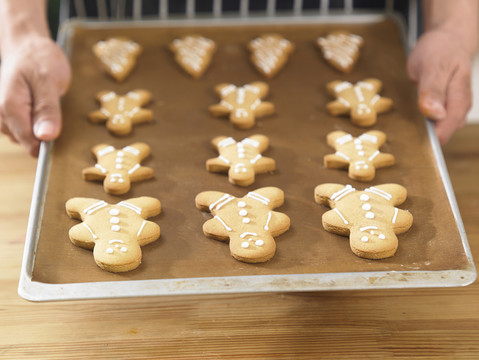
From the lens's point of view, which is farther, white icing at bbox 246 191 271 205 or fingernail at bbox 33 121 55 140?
fingernail at bbox 33 121 55 140

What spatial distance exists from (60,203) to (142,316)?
284 millimetres

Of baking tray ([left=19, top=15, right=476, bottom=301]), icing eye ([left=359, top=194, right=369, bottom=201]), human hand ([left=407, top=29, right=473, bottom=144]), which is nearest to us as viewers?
baking tray ([left=19, top=15, right=476, bottom=301])

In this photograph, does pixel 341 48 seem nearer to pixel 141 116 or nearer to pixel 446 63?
pixel 446 63

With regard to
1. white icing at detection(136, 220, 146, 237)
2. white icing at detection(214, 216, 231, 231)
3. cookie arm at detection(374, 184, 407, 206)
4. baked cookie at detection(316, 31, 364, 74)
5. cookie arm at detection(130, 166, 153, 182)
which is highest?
baked cookie at detection(316, 31, 364, 74)

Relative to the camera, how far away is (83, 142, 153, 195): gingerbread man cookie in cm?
124

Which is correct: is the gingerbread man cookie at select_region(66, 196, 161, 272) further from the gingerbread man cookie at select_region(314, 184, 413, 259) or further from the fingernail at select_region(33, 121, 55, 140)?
the gingerbread man cookie at select_region(314, 184, 413, 259)

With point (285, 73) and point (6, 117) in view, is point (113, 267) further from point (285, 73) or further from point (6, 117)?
point (285, 73)

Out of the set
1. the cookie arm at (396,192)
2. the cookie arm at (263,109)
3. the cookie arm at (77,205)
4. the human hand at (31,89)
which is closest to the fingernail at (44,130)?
the human hand at (31,89)

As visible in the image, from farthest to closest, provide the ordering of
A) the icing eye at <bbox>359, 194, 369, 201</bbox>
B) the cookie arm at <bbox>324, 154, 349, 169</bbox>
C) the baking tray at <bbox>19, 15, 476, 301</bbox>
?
the cookie arm at <bbox>324, 154, 349, 169</bbox>
the icing eye at <bbox>359, 194, 369, 201</bbox>
the baking tray at <bbox>19, 15, 476, 301</bbox>

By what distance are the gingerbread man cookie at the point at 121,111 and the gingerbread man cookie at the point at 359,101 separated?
443 mm

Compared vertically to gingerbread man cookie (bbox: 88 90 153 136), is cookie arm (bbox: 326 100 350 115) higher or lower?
higher

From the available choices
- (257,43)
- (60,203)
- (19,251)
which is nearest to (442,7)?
(257,43)

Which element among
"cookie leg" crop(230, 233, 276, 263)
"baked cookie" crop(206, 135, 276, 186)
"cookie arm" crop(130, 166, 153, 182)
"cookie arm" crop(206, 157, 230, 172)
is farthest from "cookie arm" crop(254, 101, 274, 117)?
"cookie leg" crop(230, 233, 276, 263)

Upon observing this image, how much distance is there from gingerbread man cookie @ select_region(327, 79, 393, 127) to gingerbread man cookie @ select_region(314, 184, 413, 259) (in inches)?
10.0
